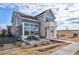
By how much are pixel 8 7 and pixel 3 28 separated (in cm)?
29

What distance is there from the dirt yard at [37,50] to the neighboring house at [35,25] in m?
0.13

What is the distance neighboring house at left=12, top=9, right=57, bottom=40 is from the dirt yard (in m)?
0.13

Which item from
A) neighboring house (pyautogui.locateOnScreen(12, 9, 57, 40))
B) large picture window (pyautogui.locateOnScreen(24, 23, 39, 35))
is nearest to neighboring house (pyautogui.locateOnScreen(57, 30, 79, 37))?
neighboring house (pyautogui.locateOnScreen(12, 9, 57, 40))

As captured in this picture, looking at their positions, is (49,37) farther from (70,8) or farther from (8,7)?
(8,7)

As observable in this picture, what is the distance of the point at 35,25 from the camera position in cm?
257

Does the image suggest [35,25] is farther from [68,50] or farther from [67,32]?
[68,50]

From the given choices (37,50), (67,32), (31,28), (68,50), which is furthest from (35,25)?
(68,50)

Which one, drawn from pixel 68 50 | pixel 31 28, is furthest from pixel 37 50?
pixel 68 50

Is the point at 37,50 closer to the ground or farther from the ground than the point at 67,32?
closer to the ground

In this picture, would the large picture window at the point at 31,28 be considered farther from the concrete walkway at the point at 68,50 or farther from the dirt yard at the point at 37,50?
the concrete walkway at the point at 68,50

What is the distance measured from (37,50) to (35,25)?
338mm

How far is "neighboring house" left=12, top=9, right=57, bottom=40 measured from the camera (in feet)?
8.33

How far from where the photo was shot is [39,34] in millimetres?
2586
